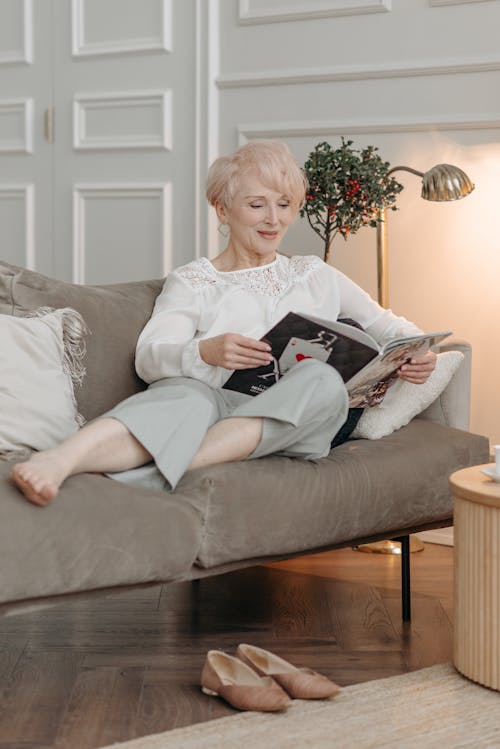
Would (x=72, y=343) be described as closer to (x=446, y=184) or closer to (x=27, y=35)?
(x=446, y=184)

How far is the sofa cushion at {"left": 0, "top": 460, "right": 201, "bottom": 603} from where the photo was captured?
1.85 meters

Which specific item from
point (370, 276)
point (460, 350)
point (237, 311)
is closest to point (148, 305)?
point (237, 311)

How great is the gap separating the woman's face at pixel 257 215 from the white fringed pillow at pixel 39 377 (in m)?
0.48

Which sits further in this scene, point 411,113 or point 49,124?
point 49,124

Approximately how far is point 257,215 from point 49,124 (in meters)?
1.64

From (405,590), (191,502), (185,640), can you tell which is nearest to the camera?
(191,502)

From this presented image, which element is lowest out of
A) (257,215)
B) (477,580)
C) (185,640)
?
(185,640)

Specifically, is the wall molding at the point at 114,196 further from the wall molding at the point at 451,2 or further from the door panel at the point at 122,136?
the wall molding at the point at 451,2

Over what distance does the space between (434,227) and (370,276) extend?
0.89 feet

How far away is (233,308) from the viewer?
2.67 m

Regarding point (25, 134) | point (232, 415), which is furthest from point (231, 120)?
point (232, 415)

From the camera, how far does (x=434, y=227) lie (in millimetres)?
3414

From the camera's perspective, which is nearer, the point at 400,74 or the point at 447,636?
the point at 447,636

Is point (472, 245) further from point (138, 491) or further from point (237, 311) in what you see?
point (138, 491)
